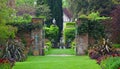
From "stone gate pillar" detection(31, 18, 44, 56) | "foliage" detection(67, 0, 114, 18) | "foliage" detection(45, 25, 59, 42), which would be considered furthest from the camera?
"foliage" detection(67, 0, 114, 18)

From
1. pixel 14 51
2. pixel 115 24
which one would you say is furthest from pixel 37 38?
pixel 115 24

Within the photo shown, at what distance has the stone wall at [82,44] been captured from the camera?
31.3m

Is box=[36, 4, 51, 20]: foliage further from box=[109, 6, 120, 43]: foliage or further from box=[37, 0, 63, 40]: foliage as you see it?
box=[109, 6, 120, 43]: foliage

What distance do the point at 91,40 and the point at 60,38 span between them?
2207 centimetres

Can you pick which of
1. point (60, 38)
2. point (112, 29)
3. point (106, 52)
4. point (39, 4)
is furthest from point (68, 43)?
point (106, 52)

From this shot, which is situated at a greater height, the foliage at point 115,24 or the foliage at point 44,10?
the foliage at point 44,10

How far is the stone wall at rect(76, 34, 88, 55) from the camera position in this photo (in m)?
31.3

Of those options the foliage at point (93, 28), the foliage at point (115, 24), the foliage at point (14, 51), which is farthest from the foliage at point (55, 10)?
the foliage at point (14, 51)

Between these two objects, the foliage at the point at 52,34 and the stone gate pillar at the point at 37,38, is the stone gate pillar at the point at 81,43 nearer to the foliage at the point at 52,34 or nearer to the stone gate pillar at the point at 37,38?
the stone gate pillar at the point at 37,38

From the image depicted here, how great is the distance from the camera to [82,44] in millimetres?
31375

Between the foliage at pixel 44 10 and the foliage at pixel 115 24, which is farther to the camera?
the foliage at pixel 44 10

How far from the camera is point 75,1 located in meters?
53.7

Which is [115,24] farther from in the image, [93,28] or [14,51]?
[14,51]

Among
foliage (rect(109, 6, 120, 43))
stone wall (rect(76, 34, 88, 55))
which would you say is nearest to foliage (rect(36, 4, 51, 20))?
stone wall (rect(76, 34, 88, 55))
